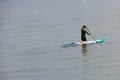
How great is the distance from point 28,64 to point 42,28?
33405mm

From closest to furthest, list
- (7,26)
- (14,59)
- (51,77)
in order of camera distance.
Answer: (51,77), (14,59), (7,26)

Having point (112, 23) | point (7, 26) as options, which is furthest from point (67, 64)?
point (7, 26)

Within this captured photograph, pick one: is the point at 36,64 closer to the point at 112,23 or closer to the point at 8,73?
the point at 8,73

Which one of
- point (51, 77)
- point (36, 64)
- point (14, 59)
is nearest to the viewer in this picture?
point (51, 77)

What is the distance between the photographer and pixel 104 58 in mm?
47875

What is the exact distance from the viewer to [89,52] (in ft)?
171

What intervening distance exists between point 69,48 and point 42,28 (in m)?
25.9

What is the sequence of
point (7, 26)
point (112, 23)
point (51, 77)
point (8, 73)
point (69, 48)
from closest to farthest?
point (51, 77)
point (8, 73)
point (69, 48)
point (112, 23)
point (7, 26)

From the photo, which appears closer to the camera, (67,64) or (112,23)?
(67,64)

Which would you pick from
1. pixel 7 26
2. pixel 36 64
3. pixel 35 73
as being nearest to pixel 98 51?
pixel 36 64

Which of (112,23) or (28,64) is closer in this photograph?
(28,64)

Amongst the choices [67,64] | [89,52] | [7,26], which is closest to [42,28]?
[7,26]

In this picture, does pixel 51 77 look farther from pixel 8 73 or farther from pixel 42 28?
pixel 42 28

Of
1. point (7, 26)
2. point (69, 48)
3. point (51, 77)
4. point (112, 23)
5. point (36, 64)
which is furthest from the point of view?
point (7, 26)
